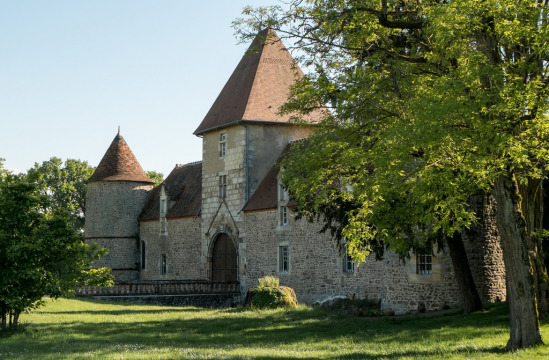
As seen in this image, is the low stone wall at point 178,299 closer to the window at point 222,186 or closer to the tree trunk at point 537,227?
the window at point 222,186

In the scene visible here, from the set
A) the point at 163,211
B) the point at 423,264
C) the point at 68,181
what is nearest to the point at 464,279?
the point at 423,264

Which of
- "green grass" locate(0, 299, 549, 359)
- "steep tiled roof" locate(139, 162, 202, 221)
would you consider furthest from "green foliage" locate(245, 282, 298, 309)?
"steep tiled roof" locate(139, 162, 202, 221)

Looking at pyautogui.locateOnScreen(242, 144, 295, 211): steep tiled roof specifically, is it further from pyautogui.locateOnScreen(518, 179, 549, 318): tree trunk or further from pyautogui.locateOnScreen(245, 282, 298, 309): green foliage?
pyautogui.locateOnScreen(518, 179, 549, 318): tree trunk

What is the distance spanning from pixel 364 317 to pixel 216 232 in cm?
1336

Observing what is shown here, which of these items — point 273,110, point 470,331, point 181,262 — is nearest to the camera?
point 470,331

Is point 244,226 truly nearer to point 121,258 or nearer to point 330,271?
point 330,271

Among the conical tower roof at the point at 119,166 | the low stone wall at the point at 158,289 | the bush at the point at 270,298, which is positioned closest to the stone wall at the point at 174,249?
the conical tower roof at the point at 119,166

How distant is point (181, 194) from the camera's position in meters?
36.7

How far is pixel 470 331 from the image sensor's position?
14539 millimetres

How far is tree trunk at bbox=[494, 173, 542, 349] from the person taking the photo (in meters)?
11.9

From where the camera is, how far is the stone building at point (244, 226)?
813 inches

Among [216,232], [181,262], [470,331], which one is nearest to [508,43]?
[470,331]

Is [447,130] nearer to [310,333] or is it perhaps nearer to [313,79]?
[313,79]

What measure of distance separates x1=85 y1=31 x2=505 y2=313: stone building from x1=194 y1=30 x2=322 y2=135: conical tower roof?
0.06m
